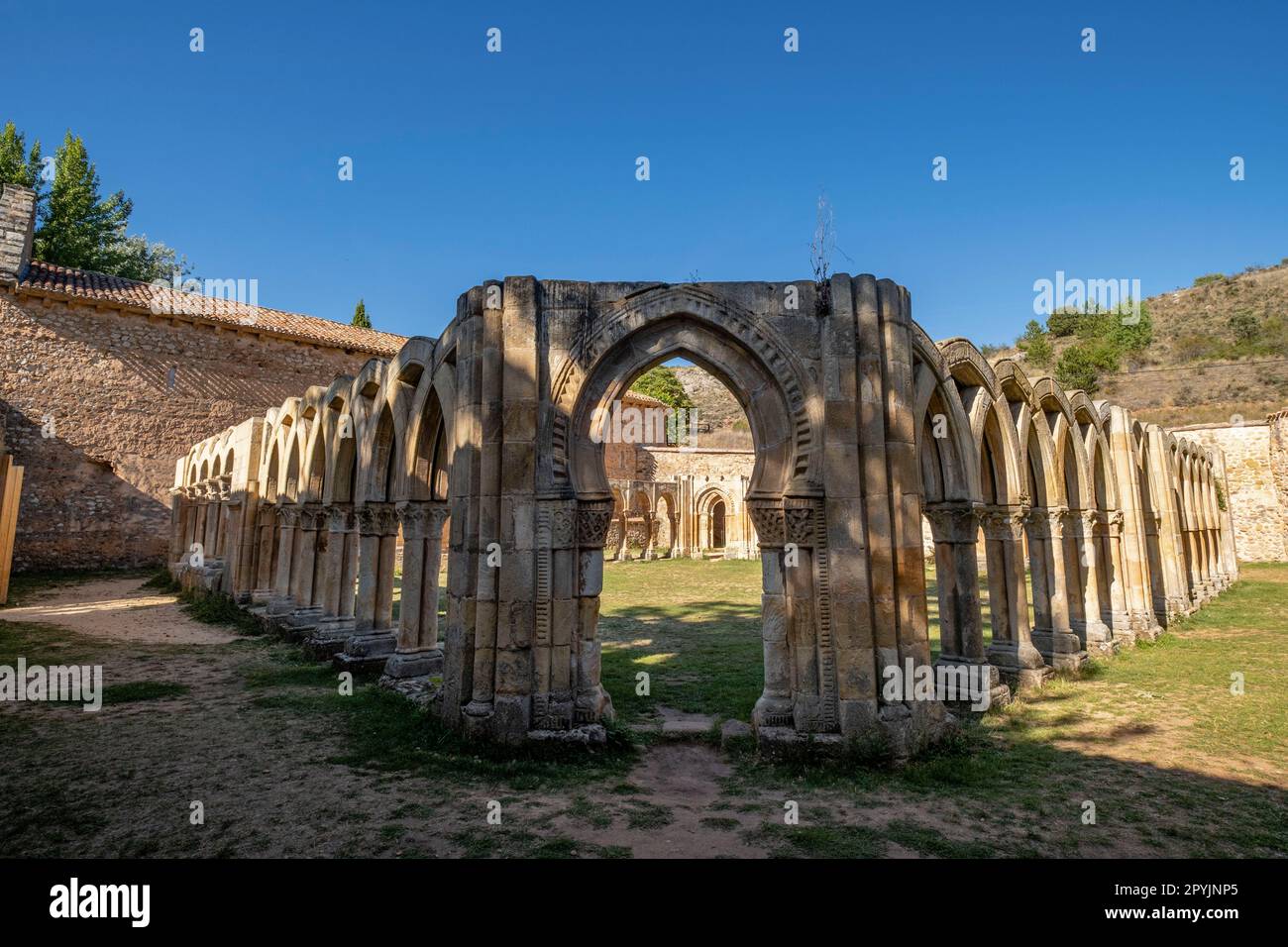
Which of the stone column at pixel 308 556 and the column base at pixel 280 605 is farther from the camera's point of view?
the column base at pixel 280 605

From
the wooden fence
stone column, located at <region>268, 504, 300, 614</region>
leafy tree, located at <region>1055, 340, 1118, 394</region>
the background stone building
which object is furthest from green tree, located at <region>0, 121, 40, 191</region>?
leafy tree, located at <region>1055, 340, 1118, 394</region>

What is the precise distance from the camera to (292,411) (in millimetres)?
14633

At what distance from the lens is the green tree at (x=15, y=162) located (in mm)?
29031

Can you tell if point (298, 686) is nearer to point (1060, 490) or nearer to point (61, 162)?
point (1060, 490)

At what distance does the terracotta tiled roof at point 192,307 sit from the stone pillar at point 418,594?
24684mm

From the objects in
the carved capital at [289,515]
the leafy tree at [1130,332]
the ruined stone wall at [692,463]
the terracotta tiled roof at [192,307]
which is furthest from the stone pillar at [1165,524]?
the leafy tree at [1130,332]

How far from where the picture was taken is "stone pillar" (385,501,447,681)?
27.4 feet

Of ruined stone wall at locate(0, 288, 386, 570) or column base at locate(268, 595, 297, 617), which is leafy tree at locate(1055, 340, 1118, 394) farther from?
ruined stone wall at locate(0, 288, 386, 570)

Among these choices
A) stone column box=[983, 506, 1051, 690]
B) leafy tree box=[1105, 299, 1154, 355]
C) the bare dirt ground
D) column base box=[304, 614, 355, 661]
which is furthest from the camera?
leafy tree box=[1105, 299, 1154, 355]

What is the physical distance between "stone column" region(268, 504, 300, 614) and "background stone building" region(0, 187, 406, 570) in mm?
16876

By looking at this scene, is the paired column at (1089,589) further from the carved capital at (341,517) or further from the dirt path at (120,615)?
the dirt path at (120,615)

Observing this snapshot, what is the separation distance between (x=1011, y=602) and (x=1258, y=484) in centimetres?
3276
